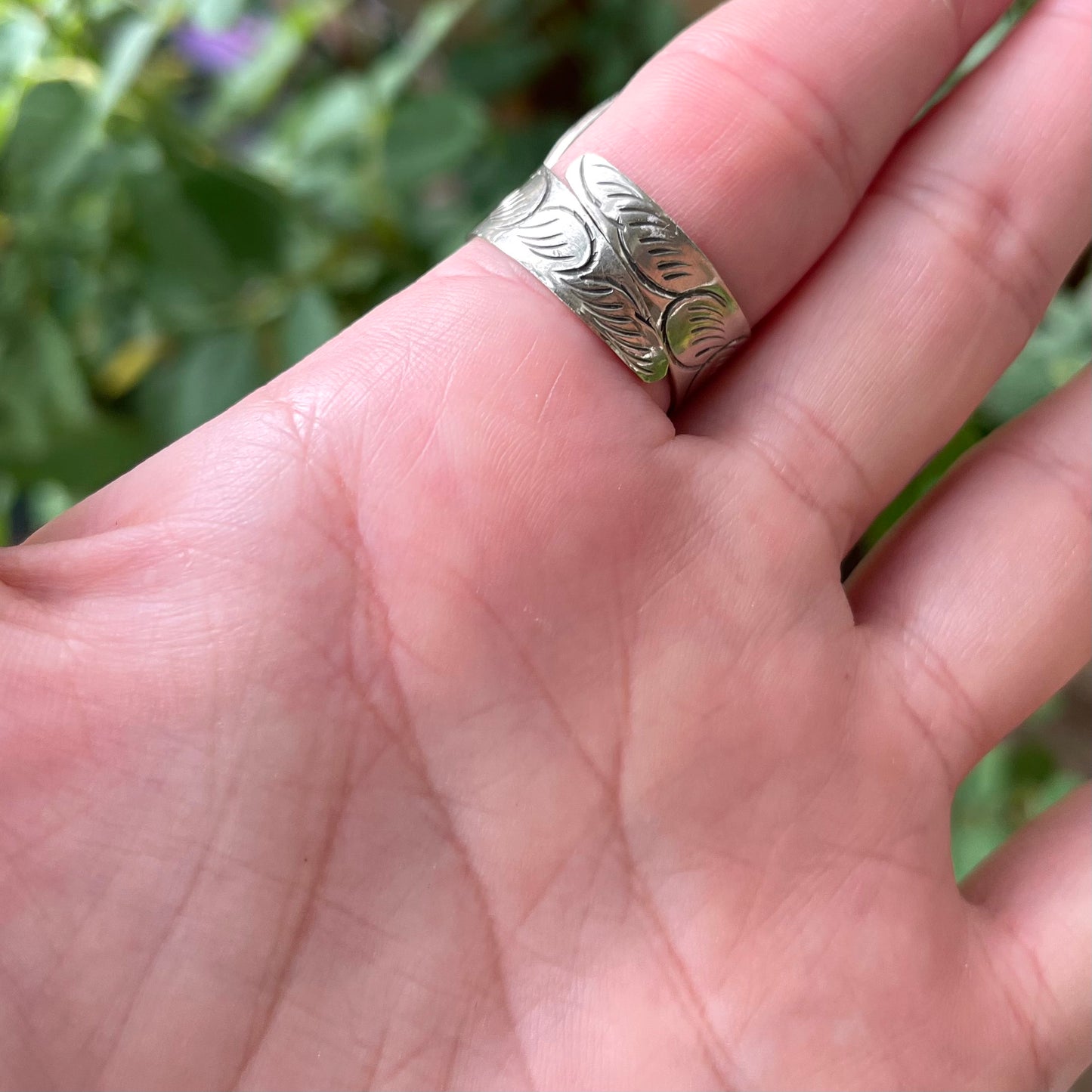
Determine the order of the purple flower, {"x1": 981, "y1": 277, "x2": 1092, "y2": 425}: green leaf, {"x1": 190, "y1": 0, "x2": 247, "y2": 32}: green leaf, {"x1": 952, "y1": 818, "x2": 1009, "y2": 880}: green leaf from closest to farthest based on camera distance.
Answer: {"x1": 190, "y1": 0, "x2": 247, "y2": 32}: green leaf, {"x1": 981, "y1": 277, "x2": 1092, "y2": 425}: green leaf, {"x1": 952, "y1": 818, "x2": 1009, "y2": 880}: green leaf, the purple flower

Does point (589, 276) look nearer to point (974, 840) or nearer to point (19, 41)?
point (19, 41)

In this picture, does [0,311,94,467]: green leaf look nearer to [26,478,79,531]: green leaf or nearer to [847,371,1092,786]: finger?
[26,478,79,531]: green leaf

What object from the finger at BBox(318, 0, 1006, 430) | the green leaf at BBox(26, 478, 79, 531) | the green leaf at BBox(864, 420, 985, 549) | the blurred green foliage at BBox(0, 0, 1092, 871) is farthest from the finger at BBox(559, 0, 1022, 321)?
the green leaf at BBox(26, 478, 79, 531)


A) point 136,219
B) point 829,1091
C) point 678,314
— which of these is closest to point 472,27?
point 136,219

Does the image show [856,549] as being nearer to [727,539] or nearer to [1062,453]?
[1062,453]

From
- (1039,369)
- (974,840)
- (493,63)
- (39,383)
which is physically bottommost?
(39,383)

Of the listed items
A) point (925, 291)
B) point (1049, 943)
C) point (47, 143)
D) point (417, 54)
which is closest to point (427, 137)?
point (417, 54)
